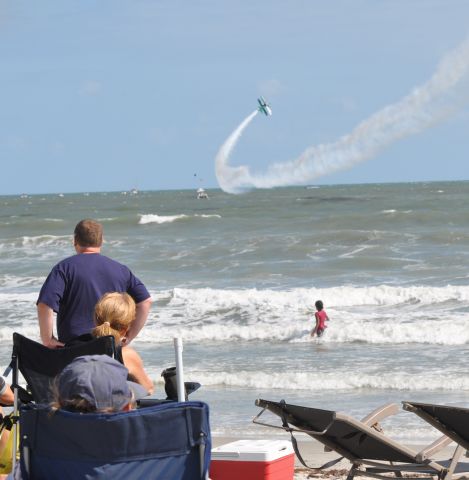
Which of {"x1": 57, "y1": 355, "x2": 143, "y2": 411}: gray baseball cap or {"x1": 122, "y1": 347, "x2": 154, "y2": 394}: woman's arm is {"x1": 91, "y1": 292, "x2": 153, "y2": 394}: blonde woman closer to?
{"x1": 122, "y1": 347, "x2": 154, "y2": 394}: woman's arm

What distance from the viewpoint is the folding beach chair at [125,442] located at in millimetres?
3598

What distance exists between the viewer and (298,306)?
19.8 m

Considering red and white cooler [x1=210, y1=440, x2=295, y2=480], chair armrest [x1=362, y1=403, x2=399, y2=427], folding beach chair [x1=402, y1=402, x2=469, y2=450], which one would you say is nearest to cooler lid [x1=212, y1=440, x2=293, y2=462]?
red and white cooler [x1=210, y1=440, x2=295, y2=480]

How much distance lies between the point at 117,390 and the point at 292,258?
24.5 m

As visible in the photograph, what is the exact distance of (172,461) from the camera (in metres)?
3.71

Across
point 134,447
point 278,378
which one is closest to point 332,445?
point 134,447

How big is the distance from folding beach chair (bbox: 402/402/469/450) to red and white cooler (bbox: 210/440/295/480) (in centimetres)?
71

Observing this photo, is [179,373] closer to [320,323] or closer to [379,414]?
[379,414]

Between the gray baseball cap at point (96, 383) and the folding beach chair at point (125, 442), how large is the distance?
0.06 meters

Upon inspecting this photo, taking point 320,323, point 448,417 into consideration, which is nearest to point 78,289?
point 448,417

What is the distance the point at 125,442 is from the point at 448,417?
233cm

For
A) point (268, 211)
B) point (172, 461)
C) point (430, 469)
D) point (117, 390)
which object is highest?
point (268, 211)

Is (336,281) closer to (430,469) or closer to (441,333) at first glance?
(441,333)

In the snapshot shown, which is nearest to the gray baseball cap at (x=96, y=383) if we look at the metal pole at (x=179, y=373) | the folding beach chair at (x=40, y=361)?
the folding beach chair at (x=40, y=361)
